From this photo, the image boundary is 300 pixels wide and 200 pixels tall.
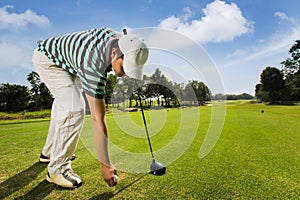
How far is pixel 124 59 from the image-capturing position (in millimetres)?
1555

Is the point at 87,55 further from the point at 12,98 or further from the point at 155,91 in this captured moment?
the point at 12,98

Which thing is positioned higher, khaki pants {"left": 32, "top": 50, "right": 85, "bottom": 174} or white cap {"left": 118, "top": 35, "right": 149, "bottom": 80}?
white cap {"left": 118, "top": 35, "right": 149, "bottom": 80}

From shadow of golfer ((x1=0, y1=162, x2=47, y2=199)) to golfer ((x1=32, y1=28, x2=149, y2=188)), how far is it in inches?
9.8

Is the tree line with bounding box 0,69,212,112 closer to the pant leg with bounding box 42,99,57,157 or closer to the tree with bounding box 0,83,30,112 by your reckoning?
the pant leg with bounding box 42,99,57,157

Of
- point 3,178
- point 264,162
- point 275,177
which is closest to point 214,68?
point 264,162

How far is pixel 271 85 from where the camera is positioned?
138 ft

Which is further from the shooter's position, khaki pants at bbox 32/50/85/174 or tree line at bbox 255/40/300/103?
tree line at bbox 255/40/300/103

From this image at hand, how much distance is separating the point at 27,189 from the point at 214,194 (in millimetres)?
1617

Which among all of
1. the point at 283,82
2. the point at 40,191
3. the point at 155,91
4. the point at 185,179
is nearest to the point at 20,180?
the point at 40,191

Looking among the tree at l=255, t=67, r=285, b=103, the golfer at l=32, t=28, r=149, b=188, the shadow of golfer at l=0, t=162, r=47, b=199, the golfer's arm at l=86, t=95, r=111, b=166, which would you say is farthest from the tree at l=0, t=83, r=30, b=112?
the tree at l=255, t=67, r=285, b=103

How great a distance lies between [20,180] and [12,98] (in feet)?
115

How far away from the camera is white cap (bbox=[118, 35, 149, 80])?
61.2 inches

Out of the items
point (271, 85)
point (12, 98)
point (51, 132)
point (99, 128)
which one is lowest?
point (51, 132)

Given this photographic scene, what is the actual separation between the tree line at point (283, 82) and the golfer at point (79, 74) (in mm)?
36297
